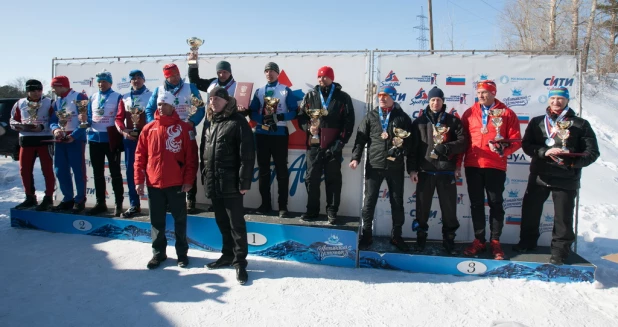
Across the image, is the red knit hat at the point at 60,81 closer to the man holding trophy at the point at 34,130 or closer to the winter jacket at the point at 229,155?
the man holding trophy at the point at 34,130

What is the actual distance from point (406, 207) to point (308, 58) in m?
2.51

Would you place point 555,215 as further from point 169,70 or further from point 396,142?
point 169,70

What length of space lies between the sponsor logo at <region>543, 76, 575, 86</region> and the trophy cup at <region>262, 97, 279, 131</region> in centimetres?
355

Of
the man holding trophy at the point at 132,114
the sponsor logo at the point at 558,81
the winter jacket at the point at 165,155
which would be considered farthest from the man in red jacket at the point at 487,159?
the man holding trophy at the point at 132,114

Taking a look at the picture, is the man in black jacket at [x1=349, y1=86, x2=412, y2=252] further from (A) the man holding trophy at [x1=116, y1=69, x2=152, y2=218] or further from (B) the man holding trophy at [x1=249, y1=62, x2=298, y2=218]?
(A) the man holding trophy at [x1=116, y1=69, x2=152, y2=218]

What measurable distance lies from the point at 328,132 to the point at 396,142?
0.83 meters

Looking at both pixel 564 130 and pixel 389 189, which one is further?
pixel 389 189

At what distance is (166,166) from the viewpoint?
12.5 feet

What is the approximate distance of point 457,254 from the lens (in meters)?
4.14

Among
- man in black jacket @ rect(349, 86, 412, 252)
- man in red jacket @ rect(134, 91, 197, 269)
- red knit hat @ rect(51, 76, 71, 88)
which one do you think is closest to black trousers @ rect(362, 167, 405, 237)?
man in black jacket @ rect(349, 86, 412, 252)

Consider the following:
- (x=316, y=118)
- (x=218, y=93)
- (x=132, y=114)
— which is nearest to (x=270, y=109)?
(x=316, y=118)

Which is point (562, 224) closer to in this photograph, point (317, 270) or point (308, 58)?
point (317, 270)

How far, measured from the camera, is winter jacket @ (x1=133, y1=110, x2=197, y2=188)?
382cm

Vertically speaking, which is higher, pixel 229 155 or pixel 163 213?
pixel 229 155
